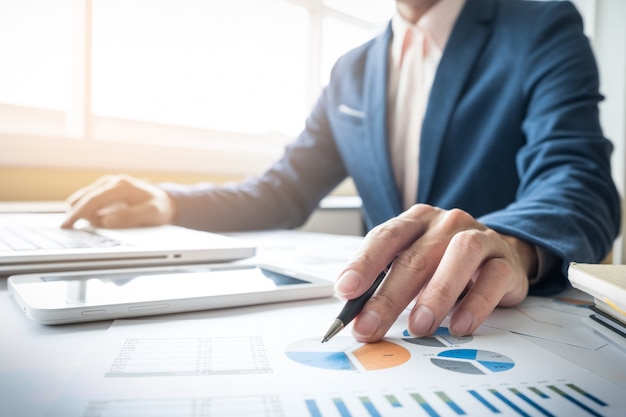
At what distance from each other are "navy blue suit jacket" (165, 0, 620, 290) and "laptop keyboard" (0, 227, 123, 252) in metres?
0.24

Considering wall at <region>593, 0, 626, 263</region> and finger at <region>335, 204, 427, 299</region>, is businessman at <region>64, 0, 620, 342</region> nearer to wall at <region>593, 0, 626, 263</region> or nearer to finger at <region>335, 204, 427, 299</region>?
finger at <region>335, 204, 427, 299</region>

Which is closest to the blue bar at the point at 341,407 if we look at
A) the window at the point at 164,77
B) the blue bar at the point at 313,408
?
the blue bar at the point at 313,408

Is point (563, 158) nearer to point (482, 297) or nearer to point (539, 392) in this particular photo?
point (482, 297)

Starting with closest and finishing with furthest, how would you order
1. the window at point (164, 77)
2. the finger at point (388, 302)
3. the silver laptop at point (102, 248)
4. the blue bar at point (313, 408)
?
the blue bar at point (313, 408), the finger at point (388, 302), the silver laptop at point (102, 248), the window at point (164, 77)

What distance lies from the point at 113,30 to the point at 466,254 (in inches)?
53.9

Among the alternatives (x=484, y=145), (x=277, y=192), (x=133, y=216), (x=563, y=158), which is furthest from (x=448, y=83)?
(x=133, y=216)

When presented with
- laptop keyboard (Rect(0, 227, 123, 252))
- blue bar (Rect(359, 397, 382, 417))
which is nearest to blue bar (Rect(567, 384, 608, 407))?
blue bar (Rect(359, 397, 382, 417))

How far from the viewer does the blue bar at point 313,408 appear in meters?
0.22

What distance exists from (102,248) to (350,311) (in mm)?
328

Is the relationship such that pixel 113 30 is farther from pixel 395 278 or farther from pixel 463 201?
pixel 395 278

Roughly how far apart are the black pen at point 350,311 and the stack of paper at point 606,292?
0.14 metres

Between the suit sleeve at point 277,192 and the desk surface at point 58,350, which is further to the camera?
the suit sleeve at point 277,192

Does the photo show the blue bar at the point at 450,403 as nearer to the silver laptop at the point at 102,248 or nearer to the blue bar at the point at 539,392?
the blue bar at the point at 539,392

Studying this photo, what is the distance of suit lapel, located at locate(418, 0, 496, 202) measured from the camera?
0.89m
